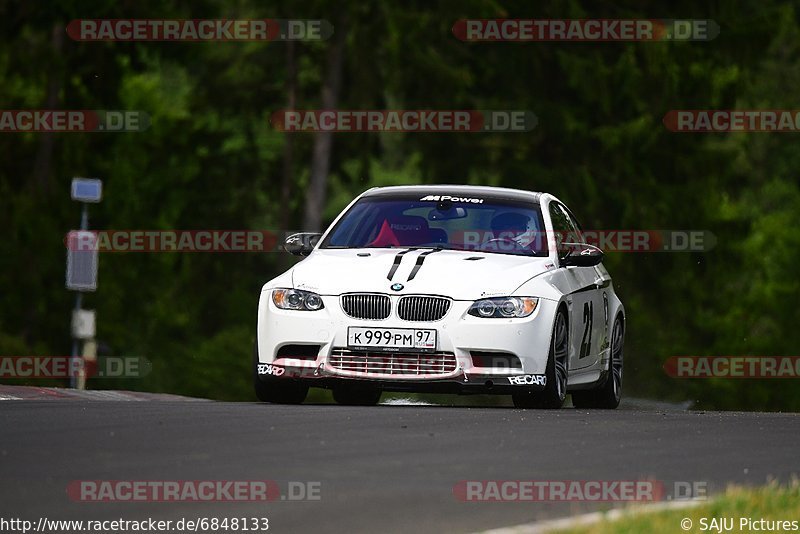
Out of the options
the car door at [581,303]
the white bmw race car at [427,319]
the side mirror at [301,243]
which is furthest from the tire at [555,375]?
the side mirror at [301,243]

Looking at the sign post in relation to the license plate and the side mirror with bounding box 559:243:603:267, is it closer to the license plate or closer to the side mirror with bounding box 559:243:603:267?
the side mirror with bounding box 559:243:603:267

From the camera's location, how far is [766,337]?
7419 cm

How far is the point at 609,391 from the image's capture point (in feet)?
56.9

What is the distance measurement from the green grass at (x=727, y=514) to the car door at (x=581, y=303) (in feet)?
20.9

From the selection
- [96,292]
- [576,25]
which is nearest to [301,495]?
[576,25]

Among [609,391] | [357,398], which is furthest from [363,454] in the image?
[609,391]

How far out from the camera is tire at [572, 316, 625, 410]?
56.3 ft

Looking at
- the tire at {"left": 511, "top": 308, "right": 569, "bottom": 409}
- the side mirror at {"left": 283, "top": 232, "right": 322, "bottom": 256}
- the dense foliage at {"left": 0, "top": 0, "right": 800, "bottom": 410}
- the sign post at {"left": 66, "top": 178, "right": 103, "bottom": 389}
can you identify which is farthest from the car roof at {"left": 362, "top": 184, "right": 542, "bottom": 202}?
the dense foliage at {"left": 0, "top": 0, "right": 800, "bottom": 410}

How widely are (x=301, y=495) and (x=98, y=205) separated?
4424 cm

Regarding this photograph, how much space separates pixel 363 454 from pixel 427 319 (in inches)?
155

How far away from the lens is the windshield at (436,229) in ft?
51.3

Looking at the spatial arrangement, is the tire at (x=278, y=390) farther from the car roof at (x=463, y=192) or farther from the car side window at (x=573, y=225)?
the car side window at (x=573, y=225)

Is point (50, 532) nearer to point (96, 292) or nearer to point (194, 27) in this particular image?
point (194, 27)

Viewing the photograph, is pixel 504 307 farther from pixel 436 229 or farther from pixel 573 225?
pixel 573 225
